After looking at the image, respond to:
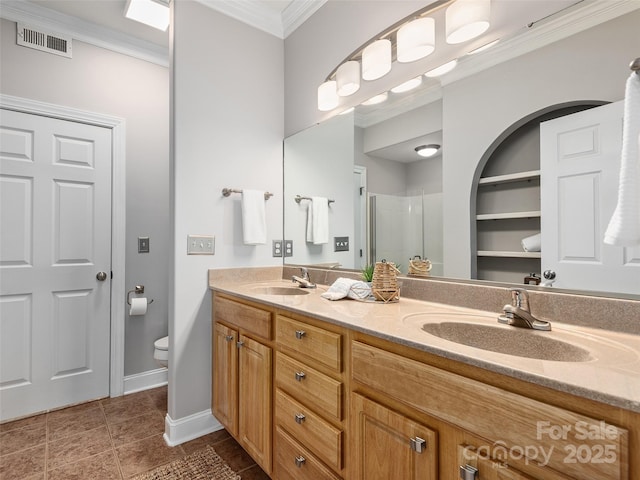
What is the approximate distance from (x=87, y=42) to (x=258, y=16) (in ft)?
4.24

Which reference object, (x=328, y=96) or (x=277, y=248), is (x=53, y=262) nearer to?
(x=277, y=248)

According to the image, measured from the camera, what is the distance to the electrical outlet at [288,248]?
2.35 meters

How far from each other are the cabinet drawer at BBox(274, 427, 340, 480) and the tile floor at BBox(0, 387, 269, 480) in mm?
326

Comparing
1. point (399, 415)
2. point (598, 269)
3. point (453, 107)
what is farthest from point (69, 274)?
point (598, 269)

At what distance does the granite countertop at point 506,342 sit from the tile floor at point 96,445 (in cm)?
97

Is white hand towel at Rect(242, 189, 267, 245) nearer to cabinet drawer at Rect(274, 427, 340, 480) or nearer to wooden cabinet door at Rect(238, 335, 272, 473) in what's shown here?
wooden cabinet door at Rect(238, 335, 272, 473)

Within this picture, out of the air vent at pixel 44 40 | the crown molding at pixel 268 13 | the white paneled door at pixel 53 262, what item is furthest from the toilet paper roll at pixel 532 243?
the air vent at pixel 44 40

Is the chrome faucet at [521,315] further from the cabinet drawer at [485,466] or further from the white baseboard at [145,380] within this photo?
the white baseboard at [145,380]

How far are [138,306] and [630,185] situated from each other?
2.69 m

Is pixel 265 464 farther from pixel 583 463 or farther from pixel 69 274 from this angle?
pixel 69 274

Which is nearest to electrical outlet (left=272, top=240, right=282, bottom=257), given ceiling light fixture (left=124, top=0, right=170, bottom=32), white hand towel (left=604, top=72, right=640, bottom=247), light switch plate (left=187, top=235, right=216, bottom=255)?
light switch plate (left=187, top=235, right=216, bottom=255)

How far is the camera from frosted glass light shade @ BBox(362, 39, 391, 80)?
1.61 m

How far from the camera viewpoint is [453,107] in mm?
1428

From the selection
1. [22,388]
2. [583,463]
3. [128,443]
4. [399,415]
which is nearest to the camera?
[583,463]
